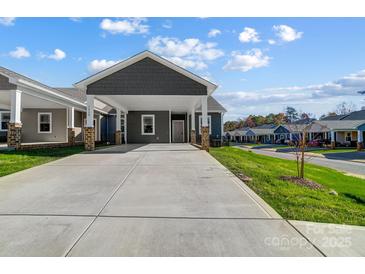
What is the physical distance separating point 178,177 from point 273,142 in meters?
52.2

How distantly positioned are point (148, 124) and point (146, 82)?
30.9ft

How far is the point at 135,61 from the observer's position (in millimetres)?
14609

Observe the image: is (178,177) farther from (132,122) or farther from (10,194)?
(132,122)

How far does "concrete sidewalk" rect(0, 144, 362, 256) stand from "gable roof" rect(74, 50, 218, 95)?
312 inches

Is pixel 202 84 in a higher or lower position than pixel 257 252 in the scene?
higher

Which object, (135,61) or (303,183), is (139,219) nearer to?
(303,183)

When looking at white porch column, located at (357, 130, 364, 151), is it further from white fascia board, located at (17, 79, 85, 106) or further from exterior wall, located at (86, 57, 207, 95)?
white fascia board, located at (17, 79, 85, 106)

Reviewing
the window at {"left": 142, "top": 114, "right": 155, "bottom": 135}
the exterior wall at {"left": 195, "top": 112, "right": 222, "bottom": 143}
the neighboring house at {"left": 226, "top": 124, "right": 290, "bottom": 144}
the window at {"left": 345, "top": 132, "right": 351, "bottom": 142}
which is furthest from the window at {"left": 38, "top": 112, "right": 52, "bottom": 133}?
the neighboring house at {"left": 226, "top": 124, "right": 290, "bottom": 144}

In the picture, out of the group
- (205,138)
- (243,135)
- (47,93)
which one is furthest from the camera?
(243,135)

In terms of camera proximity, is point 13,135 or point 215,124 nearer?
point 13,135

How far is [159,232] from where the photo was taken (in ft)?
12.1

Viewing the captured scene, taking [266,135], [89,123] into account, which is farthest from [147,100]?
[266,135]
